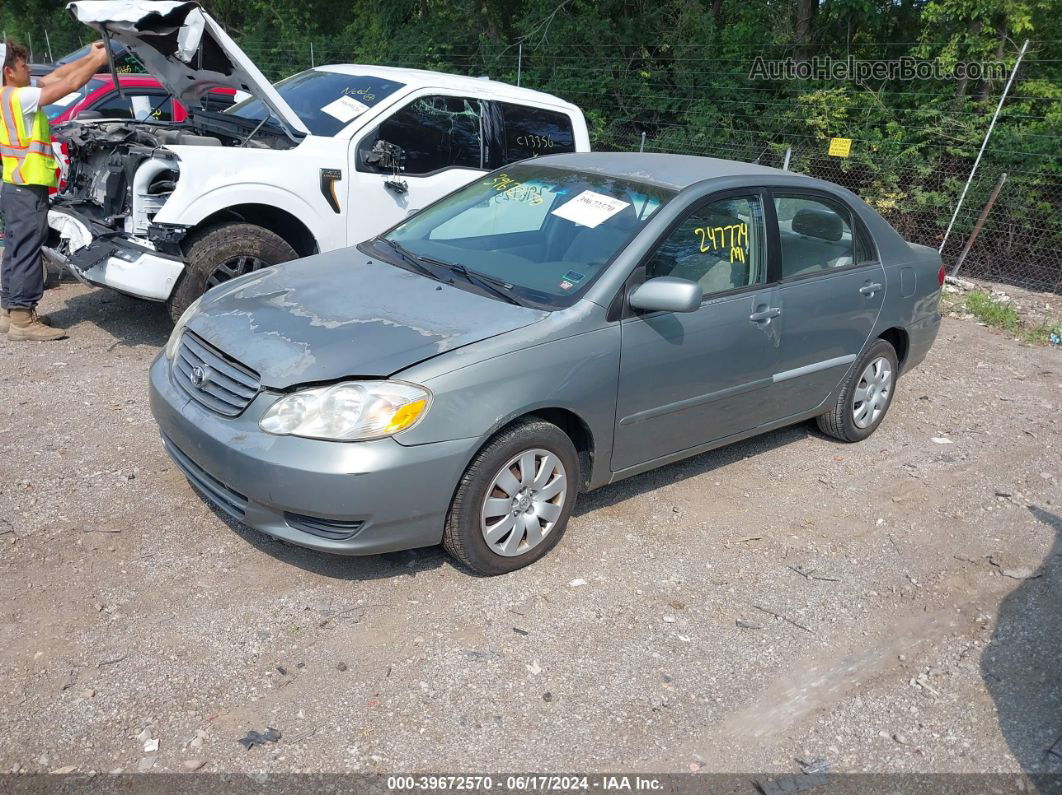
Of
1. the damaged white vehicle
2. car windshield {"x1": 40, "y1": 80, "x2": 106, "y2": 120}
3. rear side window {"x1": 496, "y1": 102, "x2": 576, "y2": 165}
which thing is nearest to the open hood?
the damaged white vehicle

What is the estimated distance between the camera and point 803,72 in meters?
12.8

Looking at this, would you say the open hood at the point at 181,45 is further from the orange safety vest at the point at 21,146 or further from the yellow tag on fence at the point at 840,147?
the yellow tag on fence at the point at 840,147

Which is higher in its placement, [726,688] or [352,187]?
[352,187]

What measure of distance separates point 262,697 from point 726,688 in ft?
5.61

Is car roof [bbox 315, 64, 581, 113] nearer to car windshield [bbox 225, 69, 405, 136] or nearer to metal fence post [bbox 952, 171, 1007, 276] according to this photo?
car windshield [bbox 225, 69, 405, 136]

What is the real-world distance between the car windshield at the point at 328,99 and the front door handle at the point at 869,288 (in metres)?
3.65

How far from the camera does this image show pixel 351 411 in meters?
3.43

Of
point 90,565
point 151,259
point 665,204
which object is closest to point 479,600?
point 90,565

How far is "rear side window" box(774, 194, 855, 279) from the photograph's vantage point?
4.81 meters

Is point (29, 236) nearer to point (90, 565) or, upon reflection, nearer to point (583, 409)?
point (90, 565)

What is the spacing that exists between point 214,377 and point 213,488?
0.47 m

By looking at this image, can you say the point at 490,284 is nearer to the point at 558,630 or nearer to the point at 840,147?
the point at 558,630

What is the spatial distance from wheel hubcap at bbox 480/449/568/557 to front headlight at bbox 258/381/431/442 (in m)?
0.51

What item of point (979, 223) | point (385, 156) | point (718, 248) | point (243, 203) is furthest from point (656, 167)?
point (979, 223)
